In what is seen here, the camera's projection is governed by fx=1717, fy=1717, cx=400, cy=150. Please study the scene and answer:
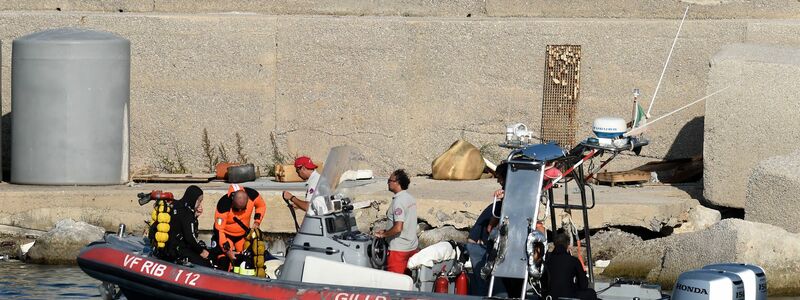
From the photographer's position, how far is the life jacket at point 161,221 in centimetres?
1368

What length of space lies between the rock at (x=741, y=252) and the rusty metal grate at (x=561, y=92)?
3.70 m

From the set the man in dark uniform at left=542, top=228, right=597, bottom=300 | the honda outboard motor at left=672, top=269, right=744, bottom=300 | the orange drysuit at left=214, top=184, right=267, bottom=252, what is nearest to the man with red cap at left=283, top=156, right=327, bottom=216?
the orange drysuit at left=214, top=184, right=267, bottom=252

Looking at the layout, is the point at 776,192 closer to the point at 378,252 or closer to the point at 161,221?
the point at 378,252

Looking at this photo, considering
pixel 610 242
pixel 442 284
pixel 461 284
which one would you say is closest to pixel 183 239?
pixel 442 284

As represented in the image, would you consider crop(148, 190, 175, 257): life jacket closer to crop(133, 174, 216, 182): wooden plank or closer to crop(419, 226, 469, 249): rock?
crop(419, 226, 469, 249): rock

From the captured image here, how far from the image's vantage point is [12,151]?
19359mm

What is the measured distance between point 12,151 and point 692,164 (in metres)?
7.62

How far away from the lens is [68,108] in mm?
18984

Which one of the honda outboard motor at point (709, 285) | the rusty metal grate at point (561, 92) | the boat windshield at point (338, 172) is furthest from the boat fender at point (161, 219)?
the rusty metal grate at point (561, 92)

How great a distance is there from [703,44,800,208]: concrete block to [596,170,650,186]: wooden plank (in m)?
1.23

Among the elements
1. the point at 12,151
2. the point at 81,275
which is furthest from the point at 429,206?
the point at 12,151

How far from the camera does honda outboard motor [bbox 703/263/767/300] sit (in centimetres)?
1155

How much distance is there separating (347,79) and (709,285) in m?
9.44

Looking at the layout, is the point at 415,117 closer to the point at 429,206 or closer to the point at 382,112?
the point at 382,112
